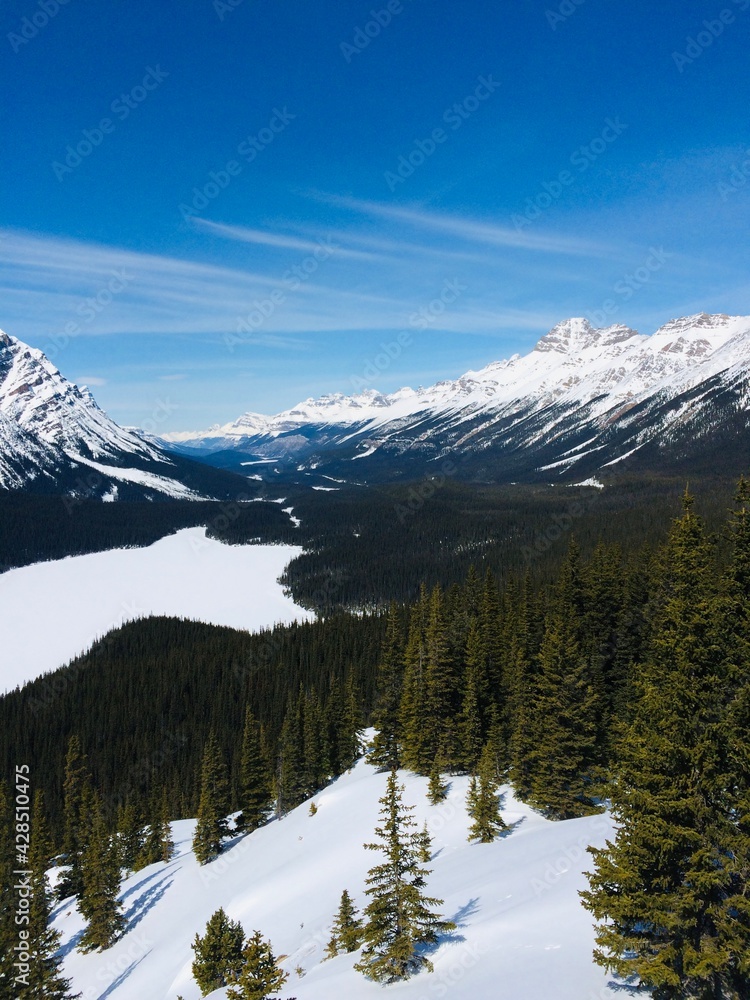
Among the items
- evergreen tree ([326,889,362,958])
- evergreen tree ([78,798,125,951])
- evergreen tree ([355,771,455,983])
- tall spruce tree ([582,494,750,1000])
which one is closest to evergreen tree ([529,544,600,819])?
evergreen tree ([326,889,362,958])

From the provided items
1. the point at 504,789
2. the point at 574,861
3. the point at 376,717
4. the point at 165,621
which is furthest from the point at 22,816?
the point at 165,621

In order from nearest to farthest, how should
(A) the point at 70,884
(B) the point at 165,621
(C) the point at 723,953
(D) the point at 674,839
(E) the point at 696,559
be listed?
1. (C) the point at 723,953
2. (D) the point at 674,839
3. (E) the point at 696,559
4. (A) the point at 70,884
5. (B) the point at 165,621

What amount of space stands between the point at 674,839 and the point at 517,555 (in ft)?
522

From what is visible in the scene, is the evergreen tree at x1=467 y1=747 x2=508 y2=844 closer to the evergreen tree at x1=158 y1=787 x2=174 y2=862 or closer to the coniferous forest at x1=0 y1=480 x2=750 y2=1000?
the coniferous forest at x1=0 y1=480 x2=750 y2=1000

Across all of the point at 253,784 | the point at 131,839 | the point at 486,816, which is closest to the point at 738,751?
the point at 486,816

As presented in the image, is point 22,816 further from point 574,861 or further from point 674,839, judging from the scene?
point 674,839

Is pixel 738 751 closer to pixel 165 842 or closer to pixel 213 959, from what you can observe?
pixel 213 959

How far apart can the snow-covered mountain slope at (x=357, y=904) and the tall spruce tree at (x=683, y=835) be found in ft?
7.74

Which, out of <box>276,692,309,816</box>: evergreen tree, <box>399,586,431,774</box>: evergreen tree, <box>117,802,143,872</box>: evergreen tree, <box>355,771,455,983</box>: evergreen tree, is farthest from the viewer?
<box>117,802,143,872</box>: evergreen tree

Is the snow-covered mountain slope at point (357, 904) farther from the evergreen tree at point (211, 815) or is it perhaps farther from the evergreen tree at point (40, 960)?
the evergreen tree at point (40, 960)

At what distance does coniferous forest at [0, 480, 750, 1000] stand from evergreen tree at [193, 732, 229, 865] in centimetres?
23

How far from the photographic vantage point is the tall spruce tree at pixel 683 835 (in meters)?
13.1

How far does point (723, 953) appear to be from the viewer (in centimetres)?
1252

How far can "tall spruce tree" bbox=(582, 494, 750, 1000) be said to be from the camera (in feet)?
43.0
